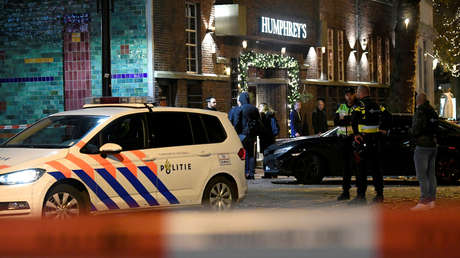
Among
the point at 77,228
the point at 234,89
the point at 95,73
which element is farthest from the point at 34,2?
the point at 77,228

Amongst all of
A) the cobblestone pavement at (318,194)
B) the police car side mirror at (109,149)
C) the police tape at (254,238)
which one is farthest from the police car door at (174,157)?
the police tape at (254,238)

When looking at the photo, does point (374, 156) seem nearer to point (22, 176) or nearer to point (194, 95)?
point (22, 176)

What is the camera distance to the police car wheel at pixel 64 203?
1010 cm

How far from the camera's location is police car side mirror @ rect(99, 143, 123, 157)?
10.7 meters

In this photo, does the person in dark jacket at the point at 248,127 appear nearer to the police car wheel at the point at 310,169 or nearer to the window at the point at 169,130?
the police car wheel at the point at 310,169

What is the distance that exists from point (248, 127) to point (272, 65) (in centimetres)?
1236

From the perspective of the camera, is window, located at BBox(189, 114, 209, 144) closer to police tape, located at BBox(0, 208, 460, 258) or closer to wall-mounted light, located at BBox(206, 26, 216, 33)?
police tape, located at BBox(0, 208, 460, 258)

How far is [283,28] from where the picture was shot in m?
31.8

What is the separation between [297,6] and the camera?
109ft

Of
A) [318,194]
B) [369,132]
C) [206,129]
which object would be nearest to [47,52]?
[318,194]

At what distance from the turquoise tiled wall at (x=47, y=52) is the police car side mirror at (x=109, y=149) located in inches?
544

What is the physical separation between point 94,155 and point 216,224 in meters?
4.24

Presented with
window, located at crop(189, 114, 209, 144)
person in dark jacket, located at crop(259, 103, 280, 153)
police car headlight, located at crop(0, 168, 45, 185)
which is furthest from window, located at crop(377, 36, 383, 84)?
police car headlight, located at crop(0, 168, 45, 185)

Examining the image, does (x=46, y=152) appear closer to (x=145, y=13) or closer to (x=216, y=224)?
(x=216, y=224)
